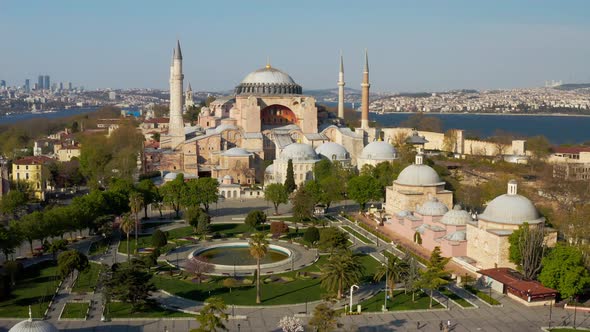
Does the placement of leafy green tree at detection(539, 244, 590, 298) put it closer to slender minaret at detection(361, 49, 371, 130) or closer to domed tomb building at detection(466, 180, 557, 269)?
domed tomb building at detection(466, 180, 557, 269)

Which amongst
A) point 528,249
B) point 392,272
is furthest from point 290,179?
point 528,249

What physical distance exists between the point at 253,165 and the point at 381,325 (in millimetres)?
26397

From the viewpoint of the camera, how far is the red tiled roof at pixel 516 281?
19281 mm

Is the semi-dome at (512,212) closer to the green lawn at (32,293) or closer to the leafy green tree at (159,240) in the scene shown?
the leafy green tree at (159,240)

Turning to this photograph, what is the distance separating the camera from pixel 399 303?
758 inches

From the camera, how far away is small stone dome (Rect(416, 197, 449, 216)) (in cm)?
2688

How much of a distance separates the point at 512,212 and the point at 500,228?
69 centimetres

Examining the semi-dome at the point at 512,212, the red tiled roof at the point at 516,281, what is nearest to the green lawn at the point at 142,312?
the red tiled roof at the point at 516,281

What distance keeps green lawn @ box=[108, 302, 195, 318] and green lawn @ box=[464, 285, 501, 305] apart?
8.85 m

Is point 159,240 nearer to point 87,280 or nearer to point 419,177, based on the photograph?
point 87,280

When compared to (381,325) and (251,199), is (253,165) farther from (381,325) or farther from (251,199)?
(381,325)

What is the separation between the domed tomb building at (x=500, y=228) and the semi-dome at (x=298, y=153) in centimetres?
1771

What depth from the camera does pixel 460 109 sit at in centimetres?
19350

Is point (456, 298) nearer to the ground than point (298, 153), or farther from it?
nearer to the ground
